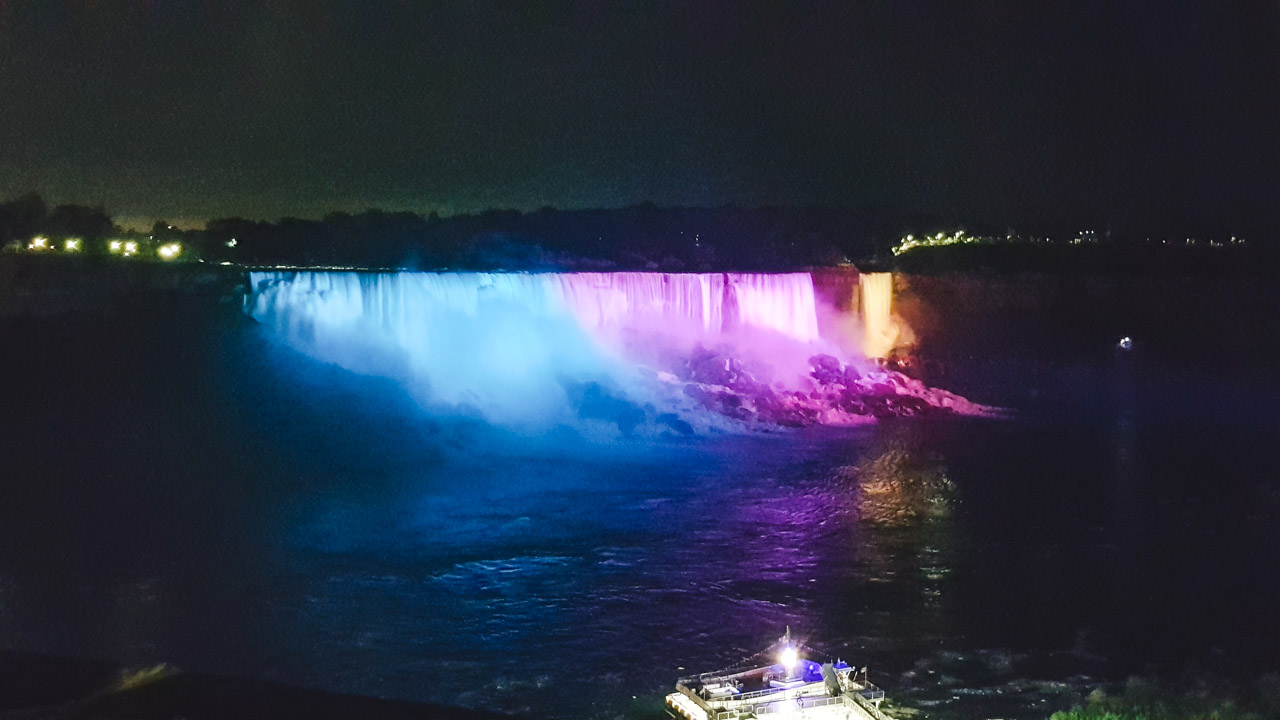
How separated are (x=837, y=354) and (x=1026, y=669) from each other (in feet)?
58.9

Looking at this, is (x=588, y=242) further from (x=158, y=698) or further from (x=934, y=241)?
(x=158, y=698)

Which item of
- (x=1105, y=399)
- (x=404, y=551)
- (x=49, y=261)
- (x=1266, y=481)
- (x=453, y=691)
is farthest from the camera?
(x=1105, y=399)

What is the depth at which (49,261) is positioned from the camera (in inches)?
845

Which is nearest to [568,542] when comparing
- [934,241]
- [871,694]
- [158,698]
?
[158,698]

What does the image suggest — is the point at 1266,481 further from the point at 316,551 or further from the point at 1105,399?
the point at 316,551

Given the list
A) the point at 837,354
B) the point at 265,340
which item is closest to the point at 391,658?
the point at 265,340

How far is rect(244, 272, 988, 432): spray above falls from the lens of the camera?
22.2m

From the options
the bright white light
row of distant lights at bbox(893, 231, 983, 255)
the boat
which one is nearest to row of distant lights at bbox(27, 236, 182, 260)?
the boat

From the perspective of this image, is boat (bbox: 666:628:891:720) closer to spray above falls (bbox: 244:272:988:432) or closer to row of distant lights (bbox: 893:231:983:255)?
spray above falls (bbox: 244:272:988:432)

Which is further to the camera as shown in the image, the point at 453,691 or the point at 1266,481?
the point at 1266,481

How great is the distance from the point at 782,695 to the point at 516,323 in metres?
17.6

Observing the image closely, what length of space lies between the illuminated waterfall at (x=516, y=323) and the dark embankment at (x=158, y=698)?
40.5 feet

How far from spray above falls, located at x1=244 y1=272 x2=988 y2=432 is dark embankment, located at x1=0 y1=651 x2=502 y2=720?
39.5ft

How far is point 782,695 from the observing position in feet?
23.9
